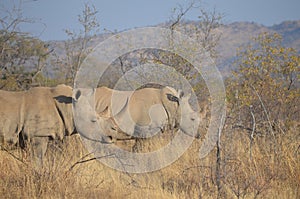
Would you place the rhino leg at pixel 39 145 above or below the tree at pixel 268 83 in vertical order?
below

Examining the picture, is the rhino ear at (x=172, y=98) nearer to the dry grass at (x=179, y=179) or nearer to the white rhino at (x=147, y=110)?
the white rhino at (x=147, y=110)

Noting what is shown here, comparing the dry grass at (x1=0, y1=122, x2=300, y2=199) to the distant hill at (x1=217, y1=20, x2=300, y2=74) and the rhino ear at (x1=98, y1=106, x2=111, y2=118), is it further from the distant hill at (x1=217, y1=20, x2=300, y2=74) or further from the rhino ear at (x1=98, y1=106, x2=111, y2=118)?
the distant hill at (x1=217, y1=20, x2=300, y2=74)

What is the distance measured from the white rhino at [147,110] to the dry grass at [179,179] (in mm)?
2112

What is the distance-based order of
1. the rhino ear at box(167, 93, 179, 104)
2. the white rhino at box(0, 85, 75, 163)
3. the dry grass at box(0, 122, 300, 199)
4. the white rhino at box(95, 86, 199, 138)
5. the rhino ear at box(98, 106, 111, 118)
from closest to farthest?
the dry grass at box(0, 122, 300, 199), the white rhino at box(0, 85, 75, 163), the rhino ear at box(98, 106, 111, 118), the white rhino at box(95, 86, 199, 138), the rhino ear at box(167, 93, 179, 104)

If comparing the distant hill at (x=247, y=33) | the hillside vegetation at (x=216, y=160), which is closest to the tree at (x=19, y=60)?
the hillside vegetation at (x=216, y=160)

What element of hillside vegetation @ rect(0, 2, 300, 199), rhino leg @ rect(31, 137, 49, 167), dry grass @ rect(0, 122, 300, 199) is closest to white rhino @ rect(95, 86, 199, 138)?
hillside vegetation @ rect(0, 2, 300, 199)

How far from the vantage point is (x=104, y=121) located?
777 cm

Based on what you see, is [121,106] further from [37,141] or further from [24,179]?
[24,179]

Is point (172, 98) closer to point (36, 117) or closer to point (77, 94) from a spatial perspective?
point (77, 94)

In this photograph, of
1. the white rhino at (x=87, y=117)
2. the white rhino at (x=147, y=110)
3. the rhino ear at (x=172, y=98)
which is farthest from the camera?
the rhino ear at (x=172, y=98)

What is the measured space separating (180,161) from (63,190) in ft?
8.23

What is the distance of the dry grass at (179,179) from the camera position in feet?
17.5

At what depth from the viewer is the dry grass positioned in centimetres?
533

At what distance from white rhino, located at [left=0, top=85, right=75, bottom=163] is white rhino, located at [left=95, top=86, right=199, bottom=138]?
113 cm
